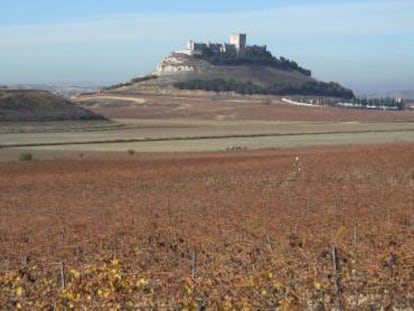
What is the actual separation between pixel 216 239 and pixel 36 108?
92085 millimetres

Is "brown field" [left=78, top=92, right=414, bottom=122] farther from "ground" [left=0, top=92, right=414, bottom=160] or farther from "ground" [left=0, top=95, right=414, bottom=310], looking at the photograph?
"ground" [left=0, top=95, right=414, bottom=310]

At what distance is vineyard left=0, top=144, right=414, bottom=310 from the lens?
926cm

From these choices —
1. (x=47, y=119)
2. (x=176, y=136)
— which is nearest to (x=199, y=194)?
(x=176, y=136)

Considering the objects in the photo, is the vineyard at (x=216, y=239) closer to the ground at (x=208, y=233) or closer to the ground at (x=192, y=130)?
the ground at (x=208, y=233)

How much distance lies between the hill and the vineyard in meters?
63.7

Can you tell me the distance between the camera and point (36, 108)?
344 ft

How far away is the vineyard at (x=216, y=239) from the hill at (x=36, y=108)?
209 feet

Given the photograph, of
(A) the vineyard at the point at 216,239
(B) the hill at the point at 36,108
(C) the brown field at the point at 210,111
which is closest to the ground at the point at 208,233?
(A) the vineyard at the point at 216,239

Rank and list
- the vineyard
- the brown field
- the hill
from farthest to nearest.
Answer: the brown field → the hill → the vineyard

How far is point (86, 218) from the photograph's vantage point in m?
22.0

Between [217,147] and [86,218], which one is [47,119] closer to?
[217,147]

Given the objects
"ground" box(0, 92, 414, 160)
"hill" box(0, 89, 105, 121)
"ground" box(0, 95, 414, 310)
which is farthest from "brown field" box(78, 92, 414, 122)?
"ground" box(0, 95, 414, 310)

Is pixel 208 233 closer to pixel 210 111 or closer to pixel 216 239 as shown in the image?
pixel 216 239

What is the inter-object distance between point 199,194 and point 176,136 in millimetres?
53904
